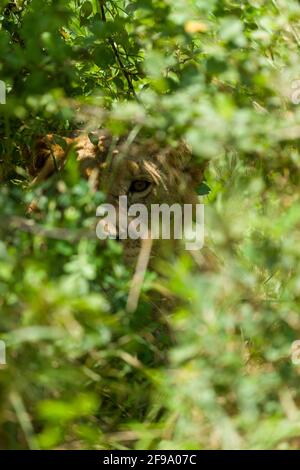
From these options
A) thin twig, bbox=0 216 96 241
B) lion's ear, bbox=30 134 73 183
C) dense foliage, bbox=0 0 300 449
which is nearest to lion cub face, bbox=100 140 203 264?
lion's ear, bbox=30 134 73 183

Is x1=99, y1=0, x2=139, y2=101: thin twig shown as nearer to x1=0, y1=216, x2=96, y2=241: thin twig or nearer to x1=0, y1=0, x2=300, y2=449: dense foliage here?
x1=0, y1=0, x2=300, y2=449: dense foliage

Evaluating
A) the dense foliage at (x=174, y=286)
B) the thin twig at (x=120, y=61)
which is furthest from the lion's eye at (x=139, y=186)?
the dense foliage at (x=174, y=286)

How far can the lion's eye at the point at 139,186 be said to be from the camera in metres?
5.57

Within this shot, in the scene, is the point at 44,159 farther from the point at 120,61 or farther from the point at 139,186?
the point at 120,61

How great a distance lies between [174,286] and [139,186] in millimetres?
3078

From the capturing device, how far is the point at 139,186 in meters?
5.60

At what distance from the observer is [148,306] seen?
141 inches

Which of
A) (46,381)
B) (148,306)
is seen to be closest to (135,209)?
(148,306)

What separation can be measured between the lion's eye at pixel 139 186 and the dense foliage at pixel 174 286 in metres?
1.77

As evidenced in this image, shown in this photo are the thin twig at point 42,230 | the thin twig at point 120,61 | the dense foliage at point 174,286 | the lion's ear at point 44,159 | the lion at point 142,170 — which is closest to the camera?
the dense foliage at point 174,286

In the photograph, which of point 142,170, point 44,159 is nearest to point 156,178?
point 142,170

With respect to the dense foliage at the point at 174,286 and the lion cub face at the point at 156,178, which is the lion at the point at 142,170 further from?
the dense foliage at the point at 174,286
